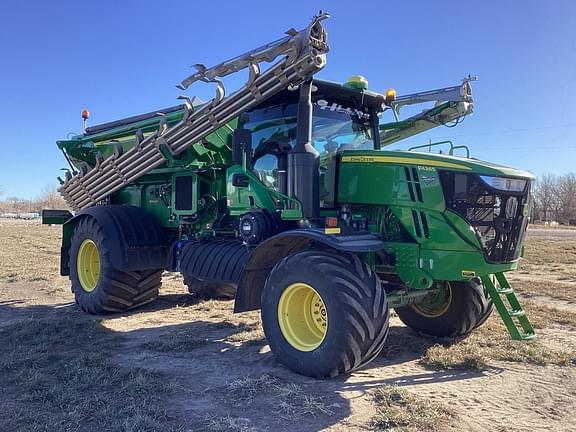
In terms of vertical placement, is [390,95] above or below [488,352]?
above

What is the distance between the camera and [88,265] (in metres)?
8.48

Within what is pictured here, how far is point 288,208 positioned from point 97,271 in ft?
14.3

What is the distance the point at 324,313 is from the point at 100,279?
403 cm

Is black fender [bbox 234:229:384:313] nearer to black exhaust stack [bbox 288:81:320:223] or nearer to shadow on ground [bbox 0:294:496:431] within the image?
black exhaust stack [bbox 288:81:320:223]

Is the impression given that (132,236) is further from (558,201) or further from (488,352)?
(558,201)

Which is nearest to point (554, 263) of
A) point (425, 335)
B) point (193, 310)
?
point (425, 335)

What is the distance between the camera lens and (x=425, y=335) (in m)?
6.40

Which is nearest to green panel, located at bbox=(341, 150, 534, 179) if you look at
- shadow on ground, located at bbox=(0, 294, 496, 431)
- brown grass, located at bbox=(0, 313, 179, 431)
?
shadow on ground, located at bbox=(0, 294, 496, 431)

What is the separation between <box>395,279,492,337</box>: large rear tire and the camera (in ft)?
19.7

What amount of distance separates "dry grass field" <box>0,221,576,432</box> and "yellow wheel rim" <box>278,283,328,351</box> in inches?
14.0

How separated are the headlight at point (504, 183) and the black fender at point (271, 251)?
116 cm

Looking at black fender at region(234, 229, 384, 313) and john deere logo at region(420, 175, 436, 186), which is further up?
john deere logo at region(420, 175, 436, 186)

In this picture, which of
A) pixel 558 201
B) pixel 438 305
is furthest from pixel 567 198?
pixel 438 305

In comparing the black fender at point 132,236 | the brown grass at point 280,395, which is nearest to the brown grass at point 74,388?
the brown grass at point 280,395
